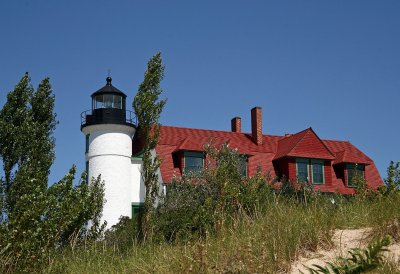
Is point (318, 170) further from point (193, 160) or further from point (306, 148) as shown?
point (193, 160)

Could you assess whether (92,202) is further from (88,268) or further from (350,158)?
(350,158)

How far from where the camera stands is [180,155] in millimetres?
34500

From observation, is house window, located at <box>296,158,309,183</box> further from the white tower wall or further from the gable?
the white tower wall

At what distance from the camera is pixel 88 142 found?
35.8 m

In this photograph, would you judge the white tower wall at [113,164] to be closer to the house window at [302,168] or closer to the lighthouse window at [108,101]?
the lighthouse window at [108,101]

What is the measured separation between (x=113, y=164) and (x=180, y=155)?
4.11 metres

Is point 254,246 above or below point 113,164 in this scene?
below

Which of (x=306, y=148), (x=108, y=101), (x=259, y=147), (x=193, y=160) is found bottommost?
(x=193, y=160)

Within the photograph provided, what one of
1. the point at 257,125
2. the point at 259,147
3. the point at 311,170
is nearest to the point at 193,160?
the point at 259,147

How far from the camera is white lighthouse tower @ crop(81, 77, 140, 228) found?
33875 millimetres

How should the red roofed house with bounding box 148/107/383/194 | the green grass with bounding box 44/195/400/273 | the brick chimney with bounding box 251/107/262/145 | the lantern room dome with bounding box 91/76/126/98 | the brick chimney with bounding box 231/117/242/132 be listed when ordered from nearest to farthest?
the green grass with bounding box 44/195/400/273, the red roofed house with bounding box 148/107/383/194, the lantern room dome with bounding box 91/76/126/98, the brick chimney with bounding box 251/107/262/145, the brick chimney with bounding box 231/117/242/132

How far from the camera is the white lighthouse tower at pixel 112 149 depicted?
33.9m

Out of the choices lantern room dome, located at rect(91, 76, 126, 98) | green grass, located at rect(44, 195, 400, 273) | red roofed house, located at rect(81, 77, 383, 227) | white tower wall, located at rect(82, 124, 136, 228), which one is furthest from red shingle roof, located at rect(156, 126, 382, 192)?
green grass, located at rect(44, 195, 400, 273)

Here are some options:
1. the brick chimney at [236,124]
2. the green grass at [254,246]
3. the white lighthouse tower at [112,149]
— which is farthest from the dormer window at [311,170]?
the green grass at [254,246]
